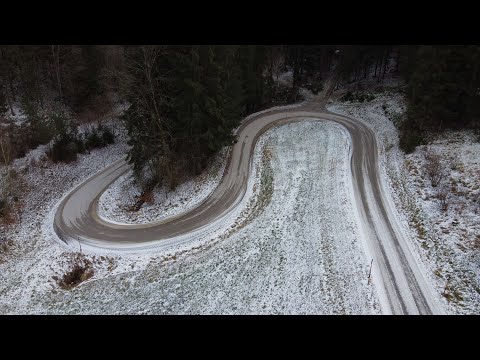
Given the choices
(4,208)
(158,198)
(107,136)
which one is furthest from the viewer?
(107,136)

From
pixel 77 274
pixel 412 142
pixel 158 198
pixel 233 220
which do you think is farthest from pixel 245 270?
pixel 412 142

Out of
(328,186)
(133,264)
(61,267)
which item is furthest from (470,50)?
(61,267)

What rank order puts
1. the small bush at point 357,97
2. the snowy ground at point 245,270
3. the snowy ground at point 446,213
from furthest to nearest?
the small bush at point 357,97, the snowy ground at point 245,270, the snowy ground at point 446,213

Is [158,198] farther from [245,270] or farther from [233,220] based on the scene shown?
[245,270]

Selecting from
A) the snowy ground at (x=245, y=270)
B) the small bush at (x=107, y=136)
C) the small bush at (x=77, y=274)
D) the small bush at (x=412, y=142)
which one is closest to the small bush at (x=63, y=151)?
the small bush at (x=107, y=136)

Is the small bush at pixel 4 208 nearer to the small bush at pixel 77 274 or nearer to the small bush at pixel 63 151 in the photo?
the small bush at pixel 63 151

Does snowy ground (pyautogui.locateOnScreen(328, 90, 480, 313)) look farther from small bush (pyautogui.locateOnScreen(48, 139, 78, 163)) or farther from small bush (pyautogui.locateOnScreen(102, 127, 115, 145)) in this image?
small bush (pyautogui.locateOnScreen(48, 139, 78, 163))

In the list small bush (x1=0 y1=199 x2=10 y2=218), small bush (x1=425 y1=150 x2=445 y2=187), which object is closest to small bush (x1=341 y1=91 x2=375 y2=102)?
small bush (x1=425 y1=150 x2=445 y2=187)
